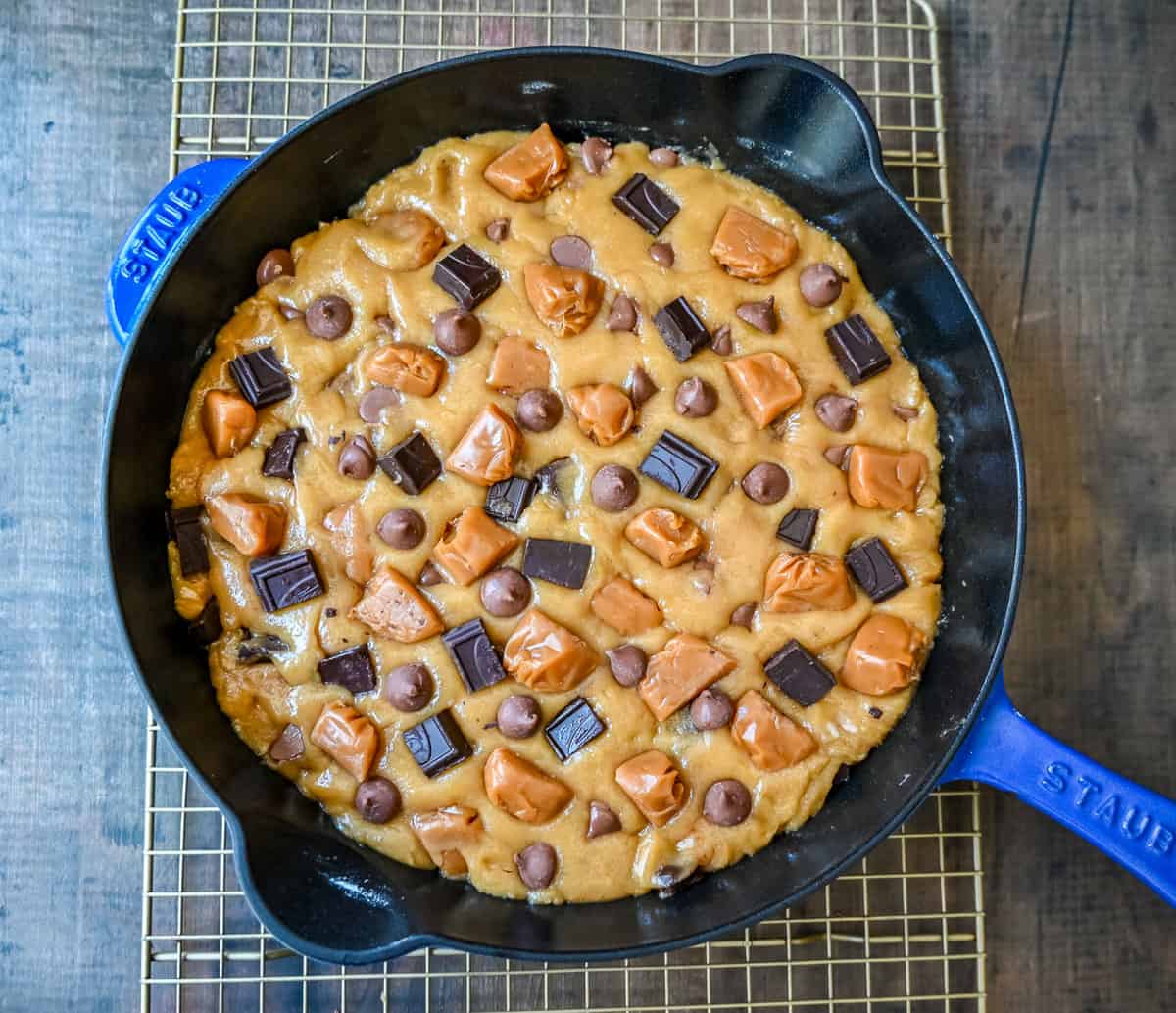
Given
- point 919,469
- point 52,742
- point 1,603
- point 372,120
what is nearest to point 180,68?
point 372,120

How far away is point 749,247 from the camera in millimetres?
2398

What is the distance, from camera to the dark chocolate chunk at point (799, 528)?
234 cm

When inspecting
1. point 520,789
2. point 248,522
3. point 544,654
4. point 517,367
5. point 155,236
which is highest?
point 155,236

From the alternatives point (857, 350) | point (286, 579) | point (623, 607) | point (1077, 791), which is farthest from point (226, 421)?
point (1077, 791)

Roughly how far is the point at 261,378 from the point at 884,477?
58.3 inches

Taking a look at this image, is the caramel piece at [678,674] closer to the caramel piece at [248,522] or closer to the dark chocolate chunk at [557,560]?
the dark chocolate chunk at [557,560]

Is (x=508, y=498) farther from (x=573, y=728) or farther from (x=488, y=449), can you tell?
(x=573, y=728)

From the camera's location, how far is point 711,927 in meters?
2.08

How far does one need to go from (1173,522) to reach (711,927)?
5.70 ft

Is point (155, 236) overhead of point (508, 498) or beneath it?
overhead

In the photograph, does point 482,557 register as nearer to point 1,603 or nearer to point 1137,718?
point 1,603

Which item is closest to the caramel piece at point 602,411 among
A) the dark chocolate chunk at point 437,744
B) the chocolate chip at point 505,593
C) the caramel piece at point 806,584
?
the chocolate chip at point 505,593

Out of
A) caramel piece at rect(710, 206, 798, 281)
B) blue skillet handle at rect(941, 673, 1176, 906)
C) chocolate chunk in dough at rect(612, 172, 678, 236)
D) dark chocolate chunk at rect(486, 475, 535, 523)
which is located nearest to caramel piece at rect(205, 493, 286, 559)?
dark chocolate chunk at rect(486, 475, 535, 523)

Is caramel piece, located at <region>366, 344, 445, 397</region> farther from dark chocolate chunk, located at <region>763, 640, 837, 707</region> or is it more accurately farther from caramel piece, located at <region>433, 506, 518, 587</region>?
dark chocolate chunk, located at <region>763, 640, 837, 707</region>
